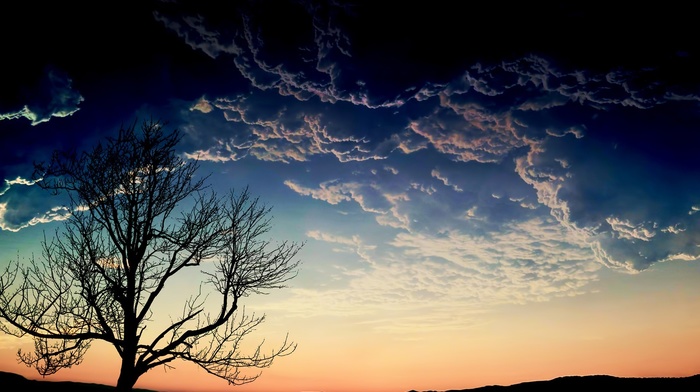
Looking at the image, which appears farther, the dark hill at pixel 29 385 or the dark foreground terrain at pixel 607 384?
the dark hill at pixel 29 385

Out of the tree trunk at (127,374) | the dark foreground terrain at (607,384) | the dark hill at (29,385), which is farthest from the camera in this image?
the dark hill at (29,385)

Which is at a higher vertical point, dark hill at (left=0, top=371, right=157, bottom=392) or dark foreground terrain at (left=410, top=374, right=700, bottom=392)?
dark foreground terrain at (left=410, top=374, right=700, bottom=392)

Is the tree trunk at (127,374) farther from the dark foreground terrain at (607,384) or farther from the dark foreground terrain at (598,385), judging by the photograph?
the dark foreground terrain at (607,384)

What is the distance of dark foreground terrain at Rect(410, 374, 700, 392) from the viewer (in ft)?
20.2

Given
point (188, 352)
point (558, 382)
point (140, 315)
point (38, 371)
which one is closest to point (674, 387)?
point (558, 382)

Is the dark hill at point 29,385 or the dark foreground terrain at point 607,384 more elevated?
the dark foreground terrain at point 607,384

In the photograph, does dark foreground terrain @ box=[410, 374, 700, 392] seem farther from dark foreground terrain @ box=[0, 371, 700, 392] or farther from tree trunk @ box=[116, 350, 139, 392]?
tree trunk @ box=[116, 350, 139, 392]


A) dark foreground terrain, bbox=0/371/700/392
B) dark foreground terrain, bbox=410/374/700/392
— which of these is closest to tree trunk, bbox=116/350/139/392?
dark foreground terrain, bbox=0/371/700/392

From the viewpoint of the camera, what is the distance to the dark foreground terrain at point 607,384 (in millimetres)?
6160

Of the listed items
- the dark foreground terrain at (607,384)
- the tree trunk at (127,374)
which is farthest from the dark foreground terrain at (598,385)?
the tree trunk at (127,374)

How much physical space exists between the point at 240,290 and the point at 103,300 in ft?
11.6

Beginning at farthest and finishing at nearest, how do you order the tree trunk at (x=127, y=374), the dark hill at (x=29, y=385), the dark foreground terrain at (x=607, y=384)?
the dark hill at (x=29, y=385) → the tree trunk at (x=127, y=374) → the dark foreground terrain at (x=607, y=384)

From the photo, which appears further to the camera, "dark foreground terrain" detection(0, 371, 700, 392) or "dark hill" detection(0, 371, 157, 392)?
"dark hill" detection(0, 371, 157, 392)

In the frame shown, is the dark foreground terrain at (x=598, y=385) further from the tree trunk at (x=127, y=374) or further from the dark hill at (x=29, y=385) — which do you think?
the tree trunk at (x=127, y=374)
